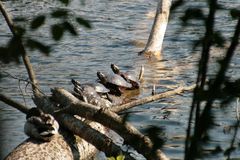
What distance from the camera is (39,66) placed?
39.5ft

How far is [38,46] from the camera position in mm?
2832

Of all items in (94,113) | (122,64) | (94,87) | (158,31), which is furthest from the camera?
(122,64)

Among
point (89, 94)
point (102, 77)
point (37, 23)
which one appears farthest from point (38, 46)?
point (102, 77)

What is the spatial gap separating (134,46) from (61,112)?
730 cm

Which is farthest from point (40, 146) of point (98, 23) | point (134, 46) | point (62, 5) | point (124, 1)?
point (124, 1)

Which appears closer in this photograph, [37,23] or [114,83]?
[37,23]

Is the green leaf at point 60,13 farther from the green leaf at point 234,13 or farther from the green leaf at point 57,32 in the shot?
the green leaf at point 234,13

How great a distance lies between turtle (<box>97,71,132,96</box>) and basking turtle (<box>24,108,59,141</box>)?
13.2 feet

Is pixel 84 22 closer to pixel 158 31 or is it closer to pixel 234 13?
pixel 234 13

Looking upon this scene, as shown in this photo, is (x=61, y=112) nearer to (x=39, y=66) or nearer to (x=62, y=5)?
(x=62, y=5)

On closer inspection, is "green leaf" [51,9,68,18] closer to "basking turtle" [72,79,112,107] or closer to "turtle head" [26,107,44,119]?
"turtle head" [26,107,44,119]

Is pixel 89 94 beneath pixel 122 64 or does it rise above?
above

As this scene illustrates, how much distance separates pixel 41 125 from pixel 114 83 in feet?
13.5

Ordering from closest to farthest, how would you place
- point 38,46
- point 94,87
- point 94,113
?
point 38,46 → point 94,113 → point 94,87
